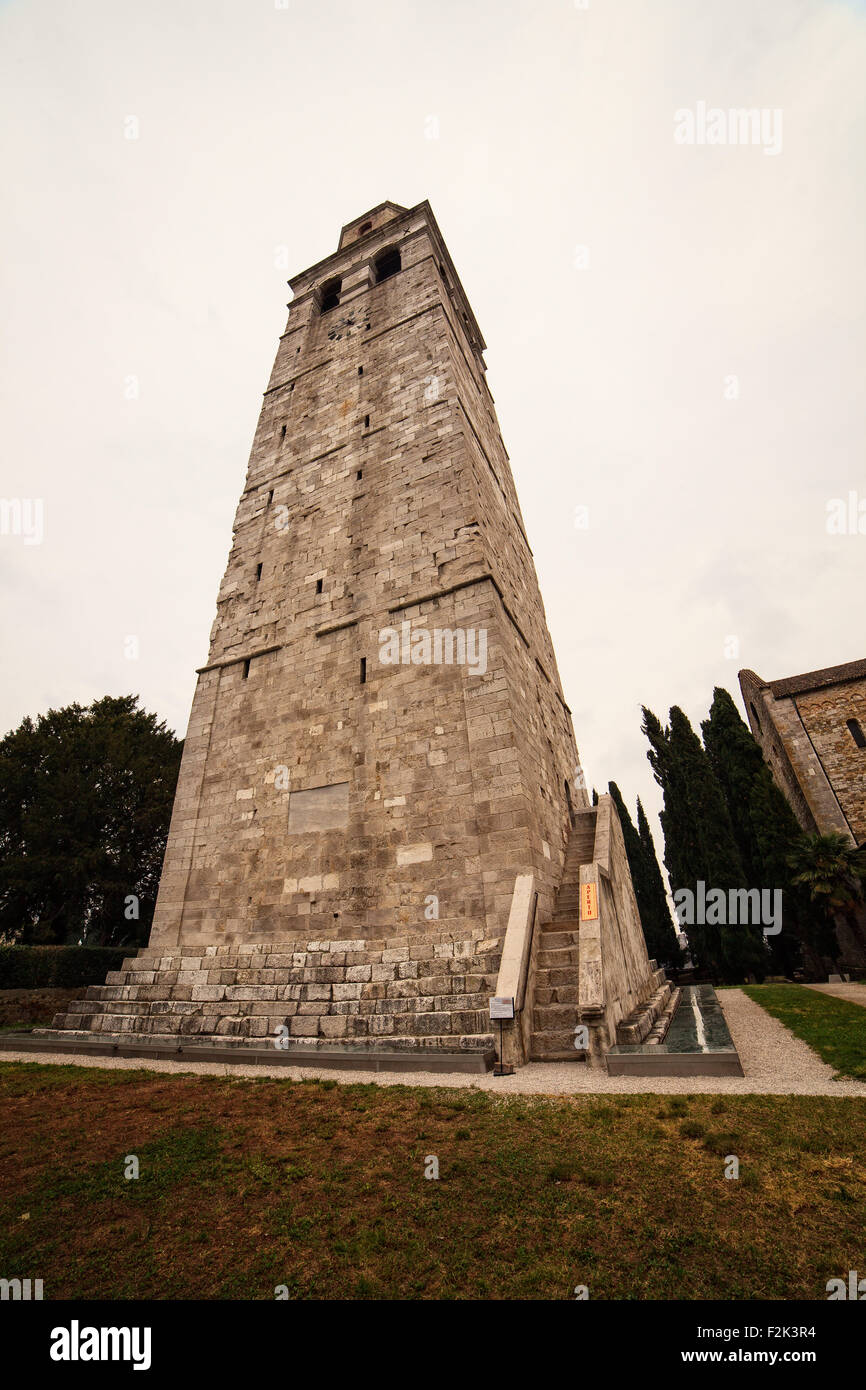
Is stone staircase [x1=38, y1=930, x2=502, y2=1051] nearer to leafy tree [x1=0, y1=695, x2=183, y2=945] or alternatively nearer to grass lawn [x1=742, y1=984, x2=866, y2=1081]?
grass lawn [x1=742, y1=984, x2=866, y2=1081]

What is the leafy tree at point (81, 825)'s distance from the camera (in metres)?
24.1

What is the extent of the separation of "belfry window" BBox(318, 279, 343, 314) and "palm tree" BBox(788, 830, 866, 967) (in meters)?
29.6

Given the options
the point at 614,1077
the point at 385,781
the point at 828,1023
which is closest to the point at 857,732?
the point at 828,1023

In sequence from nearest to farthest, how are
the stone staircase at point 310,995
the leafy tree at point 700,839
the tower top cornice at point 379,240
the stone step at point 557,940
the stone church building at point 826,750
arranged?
the stone staircase at point 310,995 < the stone step at point 557,940 < the tower top cornice at point 379,240 < the leafy tree at point 700,839 < the stone church building at point 826,750

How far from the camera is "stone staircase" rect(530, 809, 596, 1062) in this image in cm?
738

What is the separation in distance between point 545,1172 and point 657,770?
33624 millimetres

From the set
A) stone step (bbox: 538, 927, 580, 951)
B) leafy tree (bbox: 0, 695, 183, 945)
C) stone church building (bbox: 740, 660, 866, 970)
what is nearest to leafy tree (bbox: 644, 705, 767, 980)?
stone church building (bbox: 740, 660, 866, 970)

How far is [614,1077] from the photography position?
635 cm

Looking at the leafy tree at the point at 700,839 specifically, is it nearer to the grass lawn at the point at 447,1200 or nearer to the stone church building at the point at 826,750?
the stone church building at the point at 826,750

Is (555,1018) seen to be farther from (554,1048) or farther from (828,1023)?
(828,1023)

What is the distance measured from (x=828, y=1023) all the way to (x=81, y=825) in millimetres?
26328

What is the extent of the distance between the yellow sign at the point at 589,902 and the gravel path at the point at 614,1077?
1.90 m

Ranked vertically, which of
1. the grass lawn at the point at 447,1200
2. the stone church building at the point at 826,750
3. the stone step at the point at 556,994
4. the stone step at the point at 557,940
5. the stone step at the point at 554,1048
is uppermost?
the stone church building at the point at 826,750

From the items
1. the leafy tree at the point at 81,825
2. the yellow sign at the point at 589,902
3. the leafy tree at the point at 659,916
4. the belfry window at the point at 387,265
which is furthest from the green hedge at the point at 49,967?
the leafy tree at the point at 659,916
